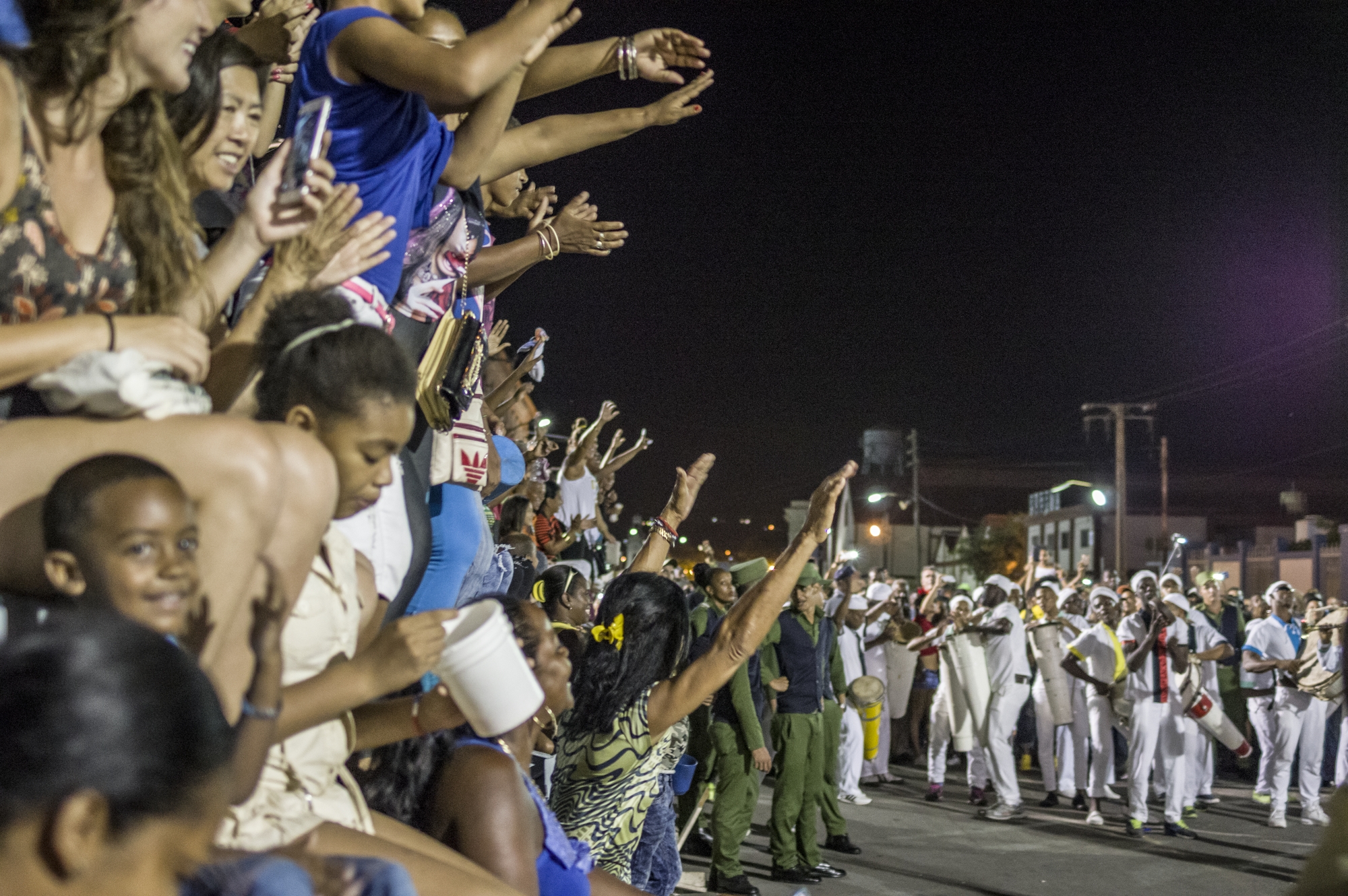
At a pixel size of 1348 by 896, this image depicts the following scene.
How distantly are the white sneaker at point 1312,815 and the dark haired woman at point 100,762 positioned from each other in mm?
13076

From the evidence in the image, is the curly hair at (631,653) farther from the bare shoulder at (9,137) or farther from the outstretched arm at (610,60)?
the bare shoulder at (9,137)

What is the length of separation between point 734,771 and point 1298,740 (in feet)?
24.2

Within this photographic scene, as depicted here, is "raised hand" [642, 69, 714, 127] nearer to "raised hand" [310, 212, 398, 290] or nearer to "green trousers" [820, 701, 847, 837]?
"raised hand" [310, 212, 398, 290]

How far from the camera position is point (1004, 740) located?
1230 centimetres

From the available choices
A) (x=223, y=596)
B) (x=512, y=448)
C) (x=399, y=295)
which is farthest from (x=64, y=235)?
(x=512, y=448)

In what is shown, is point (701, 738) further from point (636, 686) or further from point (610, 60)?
point (610, 60)

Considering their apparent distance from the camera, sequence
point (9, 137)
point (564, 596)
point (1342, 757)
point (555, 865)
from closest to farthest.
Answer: point (9, 137), point (555, 865), point (564, 596), point (1342, 757)

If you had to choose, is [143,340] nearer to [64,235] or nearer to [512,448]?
[64,235]

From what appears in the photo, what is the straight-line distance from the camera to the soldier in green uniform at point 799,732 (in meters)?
9.20

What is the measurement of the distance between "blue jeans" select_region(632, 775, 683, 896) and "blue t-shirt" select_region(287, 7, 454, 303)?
2.85 meters

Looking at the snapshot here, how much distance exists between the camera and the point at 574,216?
4.27m

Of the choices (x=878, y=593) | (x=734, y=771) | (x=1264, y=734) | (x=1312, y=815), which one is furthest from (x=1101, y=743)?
(x=734, y=771)

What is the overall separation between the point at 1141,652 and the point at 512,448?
8410mm

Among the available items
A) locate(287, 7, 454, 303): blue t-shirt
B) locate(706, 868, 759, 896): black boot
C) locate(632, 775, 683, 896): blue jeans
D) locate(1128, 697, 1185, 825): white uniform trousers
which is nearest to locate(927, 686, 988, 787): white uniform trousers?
locate(1128, 697, 1185, 825): white uniform trousers
